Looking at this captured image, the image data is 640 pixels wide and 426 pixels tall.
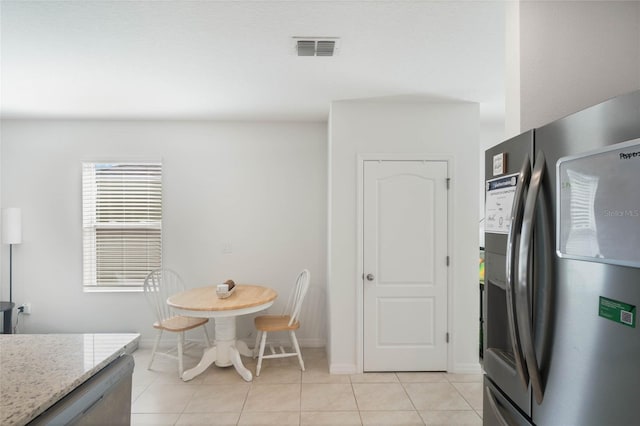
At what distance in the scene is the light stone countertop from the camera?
994 mm

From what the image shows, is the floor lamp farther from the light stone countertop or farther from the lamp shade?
the light stone countertop

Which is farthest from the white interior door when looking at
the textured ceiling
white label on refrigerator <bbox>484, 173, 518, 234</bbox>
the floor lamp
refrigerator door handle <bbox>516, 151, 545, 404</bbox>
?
the floor lamp

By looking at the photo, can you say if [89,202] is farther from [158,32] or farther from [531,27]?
[531,27]

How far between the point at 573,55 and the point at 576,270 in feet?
3.80

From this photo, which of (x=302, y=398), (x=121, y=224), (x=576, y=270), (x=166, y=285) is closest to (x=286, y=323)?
(x=302, y=398)

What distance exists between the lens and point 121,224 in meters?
4.09

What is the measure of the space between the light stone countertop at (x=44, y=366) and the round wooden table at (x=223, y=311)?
1.53 m

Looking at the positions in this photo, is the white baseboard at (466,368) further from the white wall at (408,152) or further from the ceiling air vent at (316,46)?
the ceiling air vent at (316,46)

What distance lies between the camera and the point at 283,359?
377cm

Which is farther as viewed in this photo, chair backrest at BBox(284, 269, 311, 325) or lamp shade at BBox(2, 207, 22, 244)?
lamp shade at BBox(2, 207, 22, 244)

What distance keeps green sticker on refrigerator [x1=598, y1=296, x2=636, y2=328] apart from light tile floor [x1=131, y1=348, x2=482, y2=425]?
87.3 inches

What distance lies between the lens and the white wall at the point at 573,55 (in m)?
1.51

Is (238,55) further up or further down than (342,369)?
further up

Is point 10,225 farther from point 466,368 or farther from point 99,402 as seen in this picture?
point 466,368
